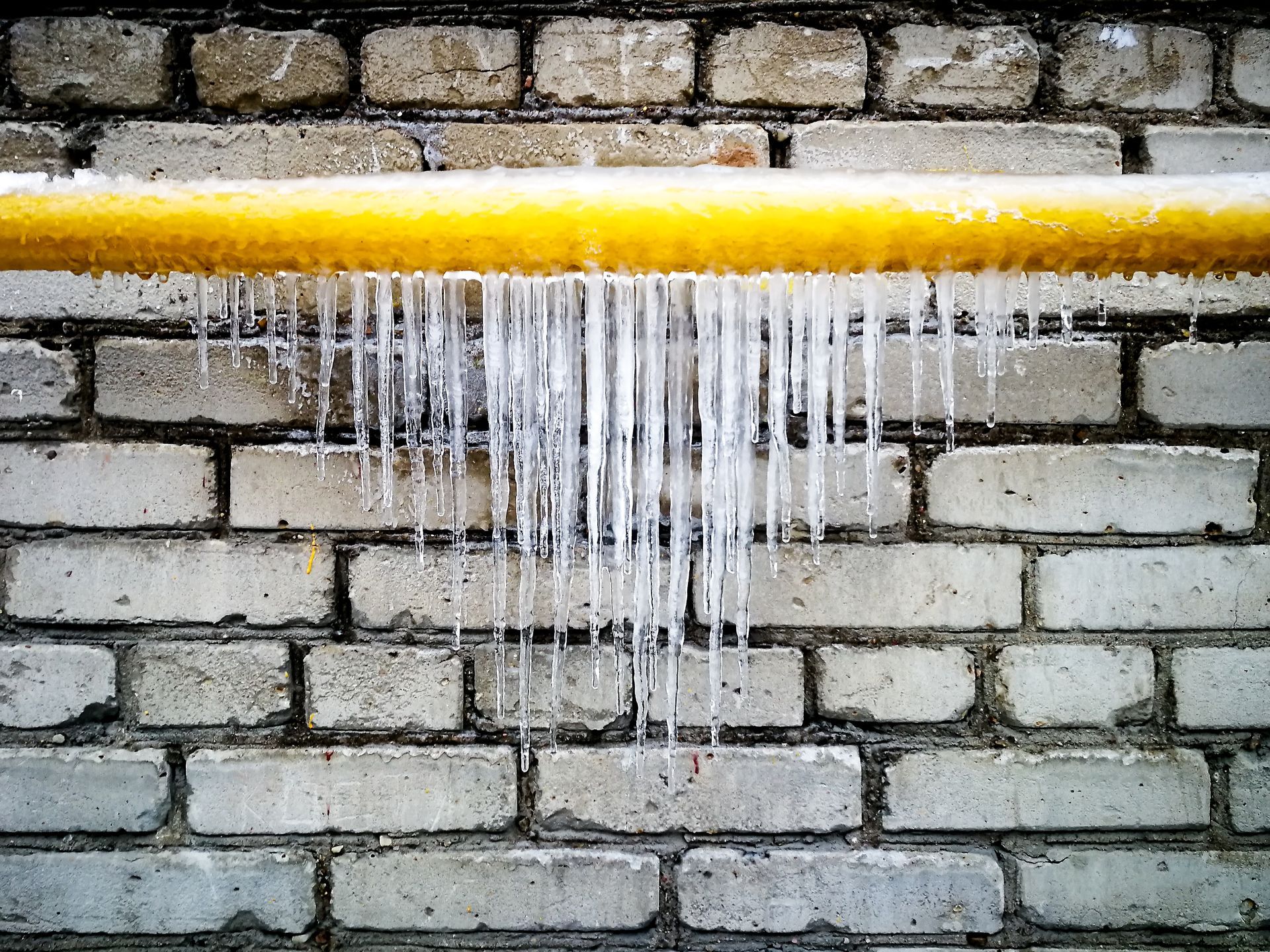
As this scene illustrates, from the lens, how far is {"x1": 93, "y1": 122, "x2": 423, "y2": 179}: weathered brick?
0.81m

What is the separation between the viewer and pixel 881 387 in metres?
0.75

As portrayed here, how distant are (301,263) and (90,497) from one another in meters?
0.47

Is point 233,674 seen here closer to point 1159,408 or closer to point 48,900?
point 48,900

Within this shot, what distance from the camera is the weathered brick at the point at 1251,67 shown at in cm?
82

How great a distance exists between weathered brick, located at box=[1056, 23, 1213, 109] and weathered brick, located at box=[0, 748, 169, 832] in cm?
Answer: 128

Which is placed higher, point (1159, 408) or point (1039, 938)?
point (1159, 408)

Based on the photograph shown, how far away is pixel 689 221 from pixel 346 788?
→ 715 mm

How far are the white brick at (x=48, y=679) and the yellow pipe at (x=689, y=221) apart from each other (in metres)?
0.49

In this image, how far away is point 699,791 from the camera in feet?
2.73

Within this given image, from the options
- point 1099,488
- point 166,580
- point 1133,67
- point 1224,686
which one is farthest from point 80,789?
point 1133,67

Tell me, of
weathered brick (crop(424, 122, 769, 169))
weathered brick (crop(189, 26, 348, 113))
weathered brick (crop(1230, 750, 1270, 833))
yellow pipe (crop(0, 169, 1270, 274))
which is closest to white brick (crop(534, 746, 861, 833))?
weathered brick (crop(1230, 750, 1270, 833))

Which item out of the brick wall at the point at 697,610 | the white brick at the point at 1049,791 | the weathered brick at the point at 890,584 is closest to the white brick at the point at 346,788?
the brick wall at the point at 697,610

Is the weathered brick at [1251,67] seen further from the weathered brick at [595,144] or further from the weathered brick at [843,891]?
the weathered brick at [843,891]

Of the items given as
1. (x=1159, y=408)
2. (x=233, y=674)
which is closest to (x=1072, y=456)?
(x=1159, y=408)
